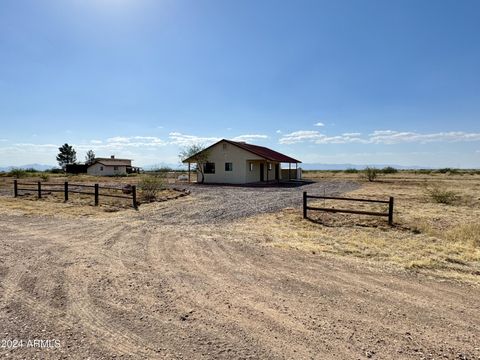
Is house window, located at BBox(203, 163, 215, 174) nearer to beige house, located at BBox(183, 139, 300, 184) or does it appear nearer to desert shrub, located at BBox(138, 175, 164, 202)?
beige house, located at BBox(183, 139, 300, 184)

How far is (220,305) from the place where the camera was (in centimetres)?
415

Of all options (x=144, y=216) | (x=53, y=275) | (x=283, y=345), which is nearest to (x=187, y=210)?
(x=144, y=216)

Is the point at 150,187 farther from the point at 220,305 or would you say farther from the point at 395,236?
the point at 220,305

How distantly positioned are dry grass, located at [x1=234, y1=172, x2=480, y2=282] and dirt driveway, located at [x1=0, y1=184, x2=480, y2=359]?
78 centimetres

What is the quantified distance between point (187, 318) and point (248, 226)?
6146 millimetres

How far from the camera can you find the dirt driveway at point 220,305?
10.5ft

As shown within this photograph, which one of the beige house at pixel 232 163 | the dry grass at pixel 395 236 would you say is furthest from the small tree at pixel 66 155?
the dry grass at pixel 395 236

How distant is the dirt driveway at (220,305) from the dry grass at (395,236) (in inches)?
30.8

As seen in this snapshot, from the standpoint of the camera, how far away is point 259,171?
33.7 m

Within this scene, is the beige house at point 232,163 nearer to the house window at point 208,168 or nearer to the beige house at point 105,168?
the house window at point 208,168

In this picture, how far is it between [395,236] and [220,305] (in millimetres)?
6372

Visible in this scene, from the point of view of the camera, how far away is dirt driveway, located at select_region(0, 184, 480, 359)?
319 centimetres

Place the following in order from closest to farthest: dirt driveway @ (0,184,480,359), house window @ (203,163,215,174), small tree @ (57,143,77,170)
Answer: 1. dirt driveway @ (0,184,480,359)
2. house window @ (203,163,215,174)
3. small tree @ (57,143,77,170)

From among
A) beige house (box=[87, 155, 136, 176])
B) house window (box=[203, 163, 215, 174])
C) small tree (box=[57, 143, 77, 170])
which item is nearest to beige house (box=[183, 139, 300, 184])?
house window (box=[203, 163, 215, 174])
